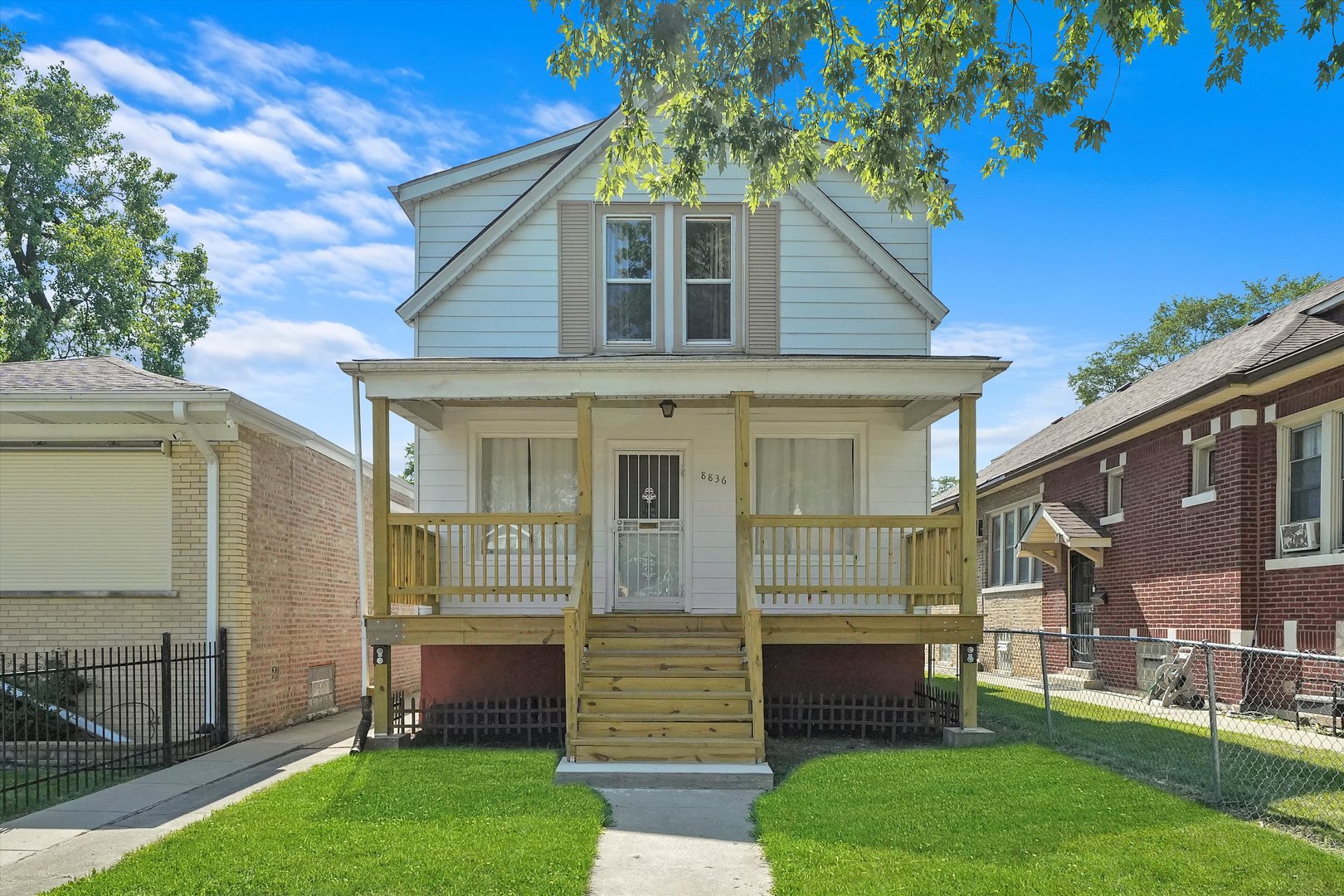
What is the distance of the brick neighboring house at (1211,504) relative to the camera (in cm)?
1209

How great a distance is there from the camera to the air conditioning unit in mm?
12227

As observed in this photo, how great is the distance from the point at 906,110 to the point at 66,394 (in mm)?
8905

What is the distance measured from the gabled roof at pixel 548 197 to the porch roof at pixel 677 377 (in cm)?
232

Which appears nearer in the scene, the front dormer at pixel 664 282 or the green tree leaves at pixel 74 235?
the front dormer at pixel 664 282

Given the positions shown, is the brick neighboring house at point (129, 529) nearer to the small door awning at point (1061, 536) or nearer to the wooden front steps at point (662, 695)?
the wooden front steps at point (662, 695)

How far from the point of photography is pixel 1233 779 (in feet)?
27.6

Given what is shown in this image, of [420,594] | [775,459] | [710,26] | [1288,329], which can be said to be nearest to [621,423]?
[775,459]

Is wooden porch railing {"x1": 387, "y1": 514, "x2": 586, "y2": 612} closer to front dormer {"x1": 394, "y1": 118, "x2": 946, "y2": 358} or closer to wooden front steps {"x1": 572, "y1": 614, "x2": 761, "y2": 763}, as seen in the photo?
wooden front steps {"x1": 572, "y1": 614, "x2": 761, "y2": 763}

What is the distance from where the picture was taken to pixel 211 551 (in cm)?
1208

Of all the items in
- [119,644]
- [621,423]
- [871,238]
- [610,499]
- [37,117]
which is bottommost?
[119,644]

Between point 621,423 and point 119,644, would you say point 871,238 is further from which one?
point 119,644

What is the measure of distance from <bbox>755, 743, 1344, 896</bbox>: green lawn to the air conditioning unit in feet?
16.6

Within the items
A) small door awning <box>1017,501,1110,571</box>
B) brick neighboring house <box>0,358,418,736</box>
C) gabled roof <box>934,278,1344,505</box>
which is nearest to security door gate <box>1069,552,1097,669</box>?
small door awning <box>1017,501,1110,571</box>

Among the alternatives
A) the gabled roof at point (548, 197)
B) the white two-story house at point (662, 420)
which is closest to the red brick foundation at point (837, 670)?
the white two-story house at point (662, 420)
